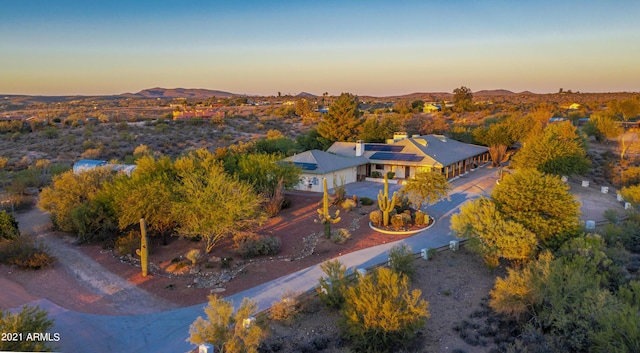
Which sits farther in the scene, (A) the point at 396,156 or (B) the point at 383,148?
(B) the point at 383,148

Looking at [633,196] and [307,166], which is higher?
[307,166]

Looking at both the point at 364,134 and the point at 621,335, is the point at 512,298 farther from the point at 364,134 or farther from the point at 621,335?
the point at 364,134

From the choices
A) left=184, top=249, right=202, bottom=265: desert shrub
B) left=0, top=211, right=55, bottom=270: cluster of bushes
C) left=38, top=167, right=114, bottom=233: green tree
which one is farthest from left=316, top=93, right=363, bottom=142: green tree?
left=0, top=211, right=55, bottom=270: cluster of bushes

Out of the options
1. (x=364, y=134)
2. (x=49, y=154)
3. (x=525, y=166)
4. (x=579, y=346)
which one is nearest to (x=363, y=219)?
(x=579, y=346)

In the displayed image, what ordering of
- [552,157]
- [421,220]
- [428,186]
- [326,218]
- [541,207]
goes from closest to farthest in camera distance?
[541,207], [326,218], [421,220], [428,186], [552,157]

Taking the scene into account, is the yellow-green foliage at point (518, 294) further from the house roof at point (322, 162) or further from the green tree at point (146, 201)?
the house roof at point (322, 162)

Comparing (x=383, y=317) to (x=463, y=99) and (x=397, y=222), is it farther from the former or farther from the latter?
(x=463, y=99)

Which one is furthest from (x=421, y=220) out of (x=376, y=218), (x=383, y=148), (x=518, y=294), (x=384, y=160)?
(x=383, y=148)
